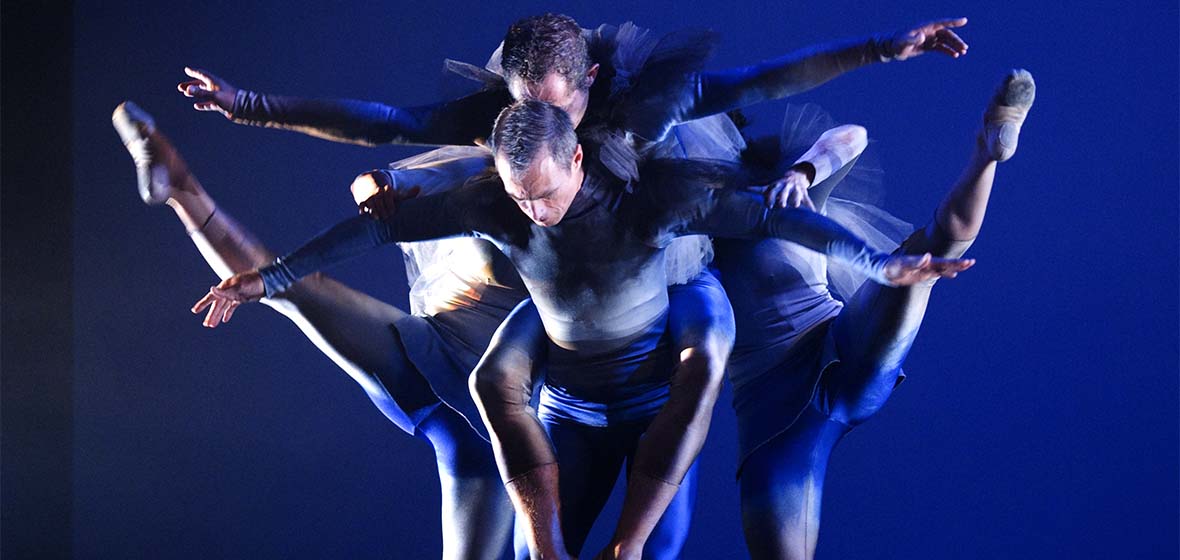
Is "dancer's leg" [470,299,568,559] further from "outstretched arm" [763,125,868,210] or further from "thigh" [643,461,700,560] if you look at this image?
"outstretched arm" [763,125,868,210]

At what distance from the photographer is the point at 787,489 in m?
2.16

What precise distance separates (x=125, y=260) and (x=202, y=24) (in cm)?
65

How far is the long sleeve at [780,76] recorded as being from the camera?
1854 mm

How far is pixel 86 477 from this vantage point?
11.7ft

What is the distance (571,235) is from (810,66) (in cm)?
42

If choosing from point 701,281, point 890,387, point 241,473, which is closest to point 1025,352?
point 890,387

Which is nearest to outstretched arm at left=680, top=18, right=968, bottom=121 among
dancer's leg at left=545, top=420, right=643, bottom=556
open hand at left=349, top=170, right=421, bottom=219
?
open hand at left=349, top=170, right=421, bottom=219

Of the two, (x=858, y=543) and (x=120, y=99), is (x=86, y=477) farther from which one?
(x=858, y=543)

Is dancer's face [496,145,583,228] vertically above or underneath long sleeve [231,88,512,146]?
underneath

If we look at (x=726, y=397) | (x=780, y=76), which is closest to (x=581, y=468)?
(x=780, y=76)

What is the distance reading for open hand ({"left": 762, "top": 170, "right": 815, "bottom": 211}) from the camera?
187 centimetres

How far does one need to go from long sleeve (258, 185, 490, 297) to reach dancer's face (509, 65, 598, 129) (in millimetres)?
181

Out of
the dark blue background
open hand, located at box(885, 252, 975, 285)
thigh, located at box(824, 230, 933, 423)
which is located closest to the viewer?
open hand, located at box(885, 252, 975, 285)

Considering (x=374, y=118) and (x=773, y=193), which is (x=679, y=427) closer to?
(x=773, y=193)
